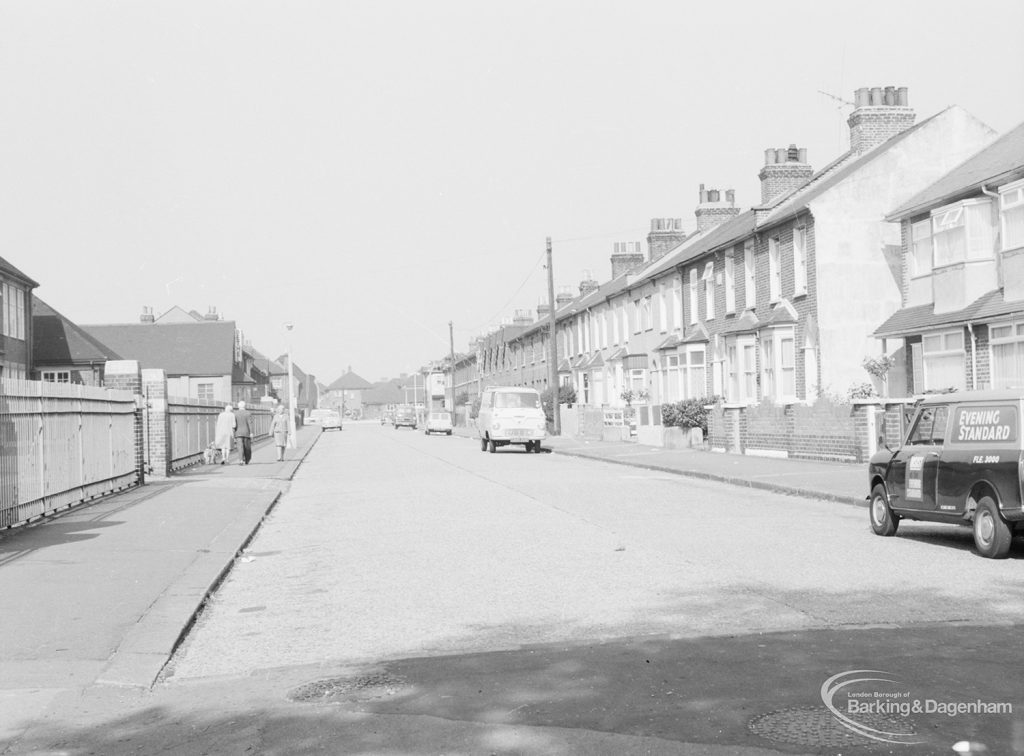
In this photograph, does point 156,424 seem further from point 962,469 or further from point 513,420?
point 962,469

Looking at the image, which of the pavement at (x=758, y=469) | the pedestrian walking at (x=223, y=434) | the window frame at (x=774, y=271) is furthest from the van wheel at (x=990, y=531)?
the pedestrian walking at (x=223, y=434)

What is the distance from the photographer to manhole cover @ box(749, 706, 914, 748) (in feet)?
15.9

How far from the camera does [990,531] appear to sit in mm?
10828

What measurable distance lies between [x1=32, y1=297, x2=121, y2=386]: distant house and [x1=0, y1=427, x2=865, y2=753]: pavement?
37038mm

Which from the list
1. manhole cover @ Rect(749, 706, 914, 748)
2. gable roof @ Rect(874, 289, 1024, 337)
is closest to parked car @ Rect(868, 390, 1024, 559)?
manhole cover @ Rect(749, 706, 914, 748)

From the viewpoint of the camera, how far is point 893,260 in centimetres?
3253

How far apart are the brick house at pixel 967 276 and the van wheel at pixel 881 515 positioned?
12.4 m

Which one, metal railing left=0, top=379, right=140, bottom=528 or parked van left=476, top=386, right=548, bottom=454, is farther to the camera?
parked van left=476, top=386, right=548, bottom=454

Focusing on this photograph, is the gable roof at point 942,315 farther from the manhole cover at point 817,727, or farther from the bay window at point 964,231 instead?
the manhole cover at point 817,727

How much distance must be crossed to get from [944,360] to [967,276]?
7.36ft

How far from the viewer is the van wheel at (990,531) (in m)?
10.6

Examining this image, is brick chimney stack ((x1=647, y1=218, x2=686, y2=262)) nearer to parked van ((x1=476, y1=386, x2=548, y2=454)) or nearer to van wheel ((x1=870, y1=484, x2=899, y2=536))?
parked van ((x1=476, y1=386, x2=548, y2=454))

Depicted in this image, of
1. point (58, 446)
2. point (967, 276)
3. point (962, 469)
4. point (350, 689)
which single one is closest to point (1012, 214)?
point (967, 276)

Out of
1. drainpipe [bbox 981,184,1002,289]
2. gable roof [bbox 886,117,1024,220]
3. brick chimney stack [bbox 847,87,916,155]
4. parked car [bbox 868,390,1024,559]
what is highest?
brick chimney stack [bbox 847,87,916,155]
